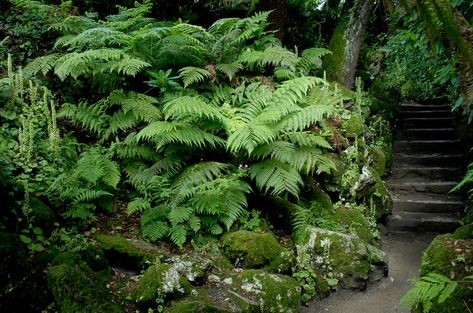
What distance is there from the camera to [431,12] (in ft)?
1.98

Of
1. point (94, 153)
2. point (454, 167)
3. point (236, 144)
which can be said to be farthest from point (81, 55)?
point (454, 167)

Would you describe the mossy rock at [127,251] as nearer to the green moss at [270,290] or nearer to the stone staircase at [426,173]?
the green moss at [270,290]

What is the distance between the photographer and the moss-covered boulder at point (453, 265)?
321cm

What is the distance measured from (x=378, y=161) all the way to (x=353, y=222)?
2.36 m

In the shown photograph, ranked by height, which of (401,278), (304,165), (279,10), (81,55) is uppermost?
(279,10)

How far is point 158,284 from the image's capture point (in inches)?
125

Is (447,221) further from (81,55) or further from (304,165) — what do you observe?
(81,55)

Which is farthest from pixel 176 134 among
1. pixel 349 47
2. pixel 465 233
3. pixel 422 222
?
pixel 349 47

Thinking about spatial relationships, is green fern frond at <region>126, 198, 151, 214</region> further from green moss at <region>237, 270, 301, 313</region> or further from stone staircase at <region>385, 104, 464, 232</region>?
stone staircase at <region>385, 104, 464, 232</region>

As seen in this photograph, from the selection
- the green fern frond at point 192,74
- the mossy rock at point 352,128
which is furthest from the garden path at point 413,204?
the green fern frond at point 192,74

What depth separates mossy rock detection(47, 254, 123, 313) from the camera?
9.37 feet

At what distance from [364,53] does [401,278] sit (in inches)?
262

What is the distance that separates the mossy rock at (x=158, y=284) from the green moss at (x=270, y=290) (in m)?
0.62

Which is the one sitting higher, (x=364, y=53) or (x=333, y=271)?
(x=364, y=53)
